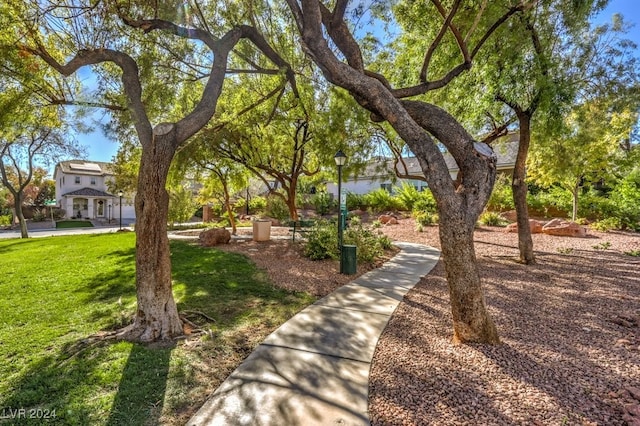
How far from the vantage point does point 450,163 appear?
22.8 m

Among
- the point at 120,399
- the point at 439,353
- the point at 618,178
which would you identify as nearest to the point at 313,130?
the point at 439,353

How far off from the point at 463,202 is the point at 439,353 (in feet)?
5.50

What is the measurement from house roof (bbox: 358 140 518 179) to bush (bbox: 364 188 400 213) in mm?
1516

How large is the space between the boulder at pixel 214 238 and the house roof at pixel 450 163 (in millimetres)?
5526

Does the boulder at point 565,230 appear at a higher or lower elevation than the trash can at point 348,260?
higher

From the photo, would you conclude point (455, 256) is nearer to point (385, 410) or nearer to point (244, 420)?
Result: point (385, 410)

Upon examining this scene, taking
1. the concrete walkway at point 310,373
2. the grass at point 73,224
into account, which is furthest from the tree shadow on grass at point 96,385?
the grass at point 73,224

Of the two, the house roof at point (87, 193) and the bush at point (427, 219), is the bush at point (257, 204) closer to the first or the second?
the bush at point (427, 219)

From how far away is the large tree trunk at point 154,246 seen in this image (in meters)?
3.86

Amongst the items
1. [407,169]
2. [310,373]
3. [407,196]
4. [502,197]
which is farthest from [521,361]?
[407,196]

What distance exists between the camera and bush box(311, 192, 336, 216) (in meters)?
23.5

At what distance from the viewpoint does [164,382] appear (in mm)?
3033

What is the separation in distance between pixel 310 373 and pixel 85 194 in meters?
38.0

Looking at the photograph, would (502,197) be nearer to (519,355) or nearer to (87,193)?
(519,355)
